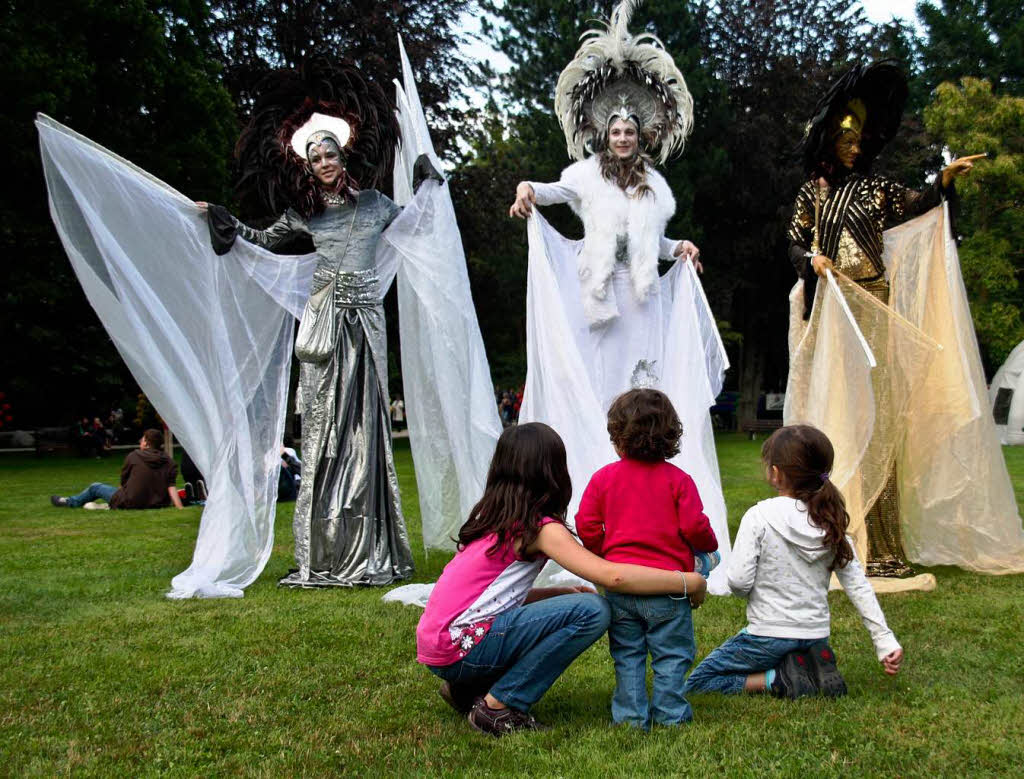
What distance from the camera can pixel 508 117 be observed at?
2311cm

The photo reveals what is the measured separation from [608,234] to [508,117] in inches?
719

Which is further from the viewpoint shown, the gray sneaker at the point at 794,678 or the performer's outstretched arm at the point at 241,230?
the performer's outstretched arm at the point at 241,230

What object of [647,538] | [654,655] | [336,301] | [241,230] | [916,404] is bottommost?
[654,655]

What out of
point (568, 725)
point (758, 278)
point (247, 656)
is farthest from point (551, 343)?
point (758, 278)

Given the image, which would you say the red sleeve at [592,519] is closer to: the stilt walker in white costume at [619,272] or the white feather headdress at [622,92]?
the stilt walker in white costume at [619,272]

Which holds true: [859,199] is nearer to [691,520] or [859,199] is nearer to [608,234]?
[608,234]

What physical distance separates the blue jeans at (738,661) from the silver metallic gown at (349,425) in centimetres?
260

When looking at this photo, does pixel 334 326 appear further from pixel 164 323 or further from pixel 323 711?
pixel 323 711

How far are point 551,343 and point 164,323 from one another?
217cm

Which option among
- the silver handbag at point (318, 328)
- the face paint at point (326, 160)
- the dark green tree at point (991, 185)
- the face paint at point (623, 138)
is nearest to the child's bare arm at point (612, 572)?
the silver handbag at point (318, 328)

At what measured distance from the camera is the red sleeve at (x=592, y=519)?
3180 mm

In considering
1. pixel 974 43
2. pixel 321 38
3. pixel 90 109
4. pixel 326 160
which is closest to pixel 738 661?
pixel 326 160

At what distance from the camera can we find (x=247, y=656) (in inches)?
157

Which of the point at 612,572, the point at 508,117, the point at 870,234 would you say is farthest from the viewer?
the point at 508,117
